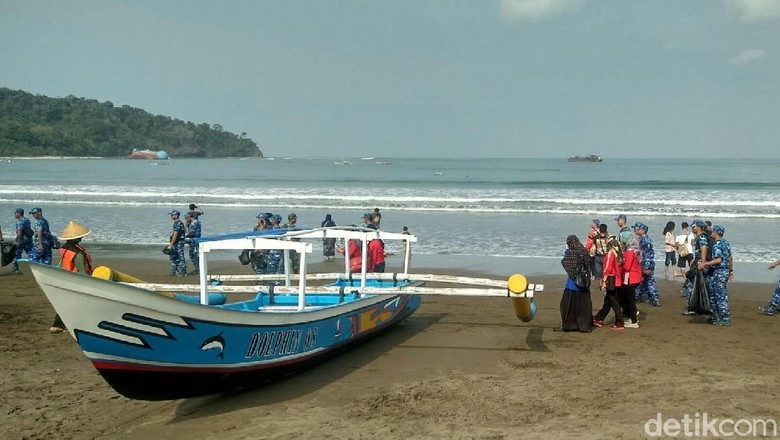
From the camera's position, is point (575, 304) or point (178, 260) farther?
point (178, 260)

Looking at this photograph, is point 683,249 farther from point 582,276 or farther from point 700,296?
point 582,276

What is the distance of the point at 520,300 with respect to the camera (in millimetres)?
9820

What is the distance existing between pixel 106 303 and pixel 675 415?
5.70m

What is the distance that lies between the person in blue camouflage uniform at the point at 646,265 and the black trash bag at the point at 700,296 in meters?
1.20

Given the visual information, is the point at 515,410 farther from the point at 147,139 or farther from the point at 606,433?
the point at 147,139

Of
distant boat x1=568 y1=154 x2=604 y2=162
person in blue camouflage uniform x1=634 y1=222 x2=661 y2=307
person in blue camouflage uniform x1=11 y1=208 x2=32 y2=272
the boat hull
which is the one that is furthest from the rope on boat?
distant boat x1=568 y1=154 x2=604 y2=162

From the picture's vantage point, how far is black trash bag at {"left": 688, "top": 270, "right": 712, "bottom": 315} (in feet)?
39.3

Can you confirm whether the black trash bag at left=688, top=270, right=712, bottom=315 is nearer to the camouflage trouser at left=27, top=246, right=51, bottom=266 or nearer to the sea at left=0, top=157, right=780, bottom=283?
the sea at left=0, top=157, right=780, bottom=283

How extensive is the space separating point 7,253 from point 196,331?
12.2m

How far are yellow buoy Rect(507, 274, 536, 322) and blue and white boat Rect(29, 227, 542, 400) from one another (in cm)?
2

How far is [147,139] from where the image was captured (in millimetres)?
193875

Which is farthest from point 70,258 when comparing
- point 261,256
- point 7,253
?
point 7,253

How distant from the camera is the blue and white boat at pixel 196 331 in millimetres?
6641

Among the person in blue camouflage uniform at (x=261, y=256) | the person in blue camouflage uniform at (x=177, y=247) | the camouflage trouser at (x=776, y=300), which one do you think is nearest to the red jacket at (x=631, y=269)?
the camouflage trouser at (x=776, y=300)
